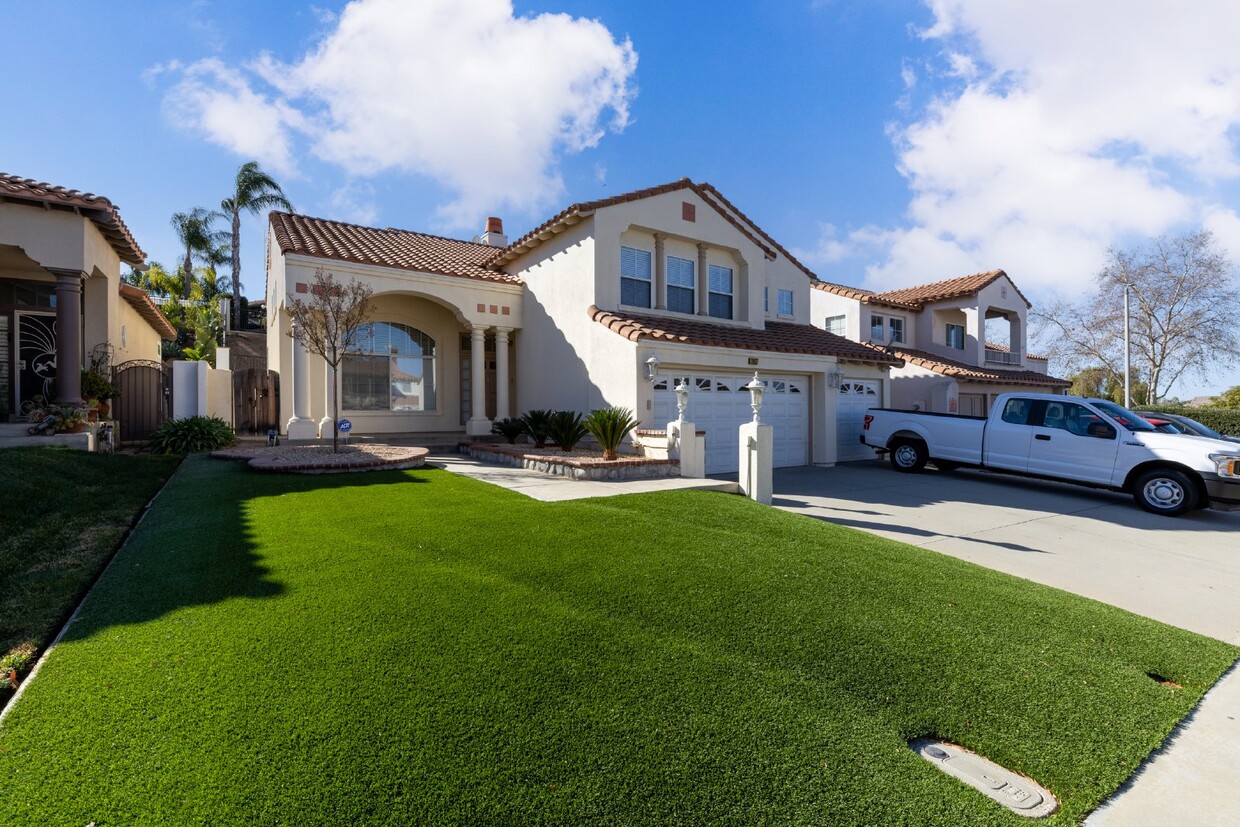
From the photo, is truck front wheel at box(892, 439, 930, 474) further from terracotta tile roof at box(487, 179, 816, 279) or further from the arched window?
the arched window

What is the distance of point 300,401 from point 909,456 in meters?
14.1

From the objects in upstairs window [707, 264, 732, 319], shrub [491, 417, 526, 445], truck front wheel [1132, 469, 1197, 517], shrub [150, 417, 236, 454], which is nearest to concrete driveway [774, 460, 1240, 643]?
truck front wheel [1132, 469, 1197, 517]

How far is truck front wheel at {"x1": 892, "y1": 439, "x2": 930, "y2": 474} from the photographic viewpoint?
1462cm

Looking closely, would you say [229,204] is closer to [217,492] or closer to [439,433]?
[439,433]

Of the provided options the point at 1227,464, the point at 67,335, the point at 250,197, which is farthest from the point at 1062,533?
the point at 250,197

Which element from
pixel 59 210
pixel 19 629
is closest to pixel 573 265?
pixel 59 210

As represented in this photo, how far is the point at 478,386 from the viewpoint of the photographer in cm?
1475

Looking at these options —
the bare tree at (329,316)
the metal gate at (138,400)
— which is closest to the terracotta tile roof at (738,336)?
the bare tree at (329,316)

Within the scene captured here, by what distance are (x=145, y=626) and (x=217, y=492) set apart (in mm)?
4649

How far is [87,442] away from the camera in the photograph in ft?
34.5

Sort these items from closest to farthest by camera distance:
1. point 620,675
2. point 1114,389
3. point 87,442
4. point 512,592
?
1. point 620,675
2. point 512,592
3. point 87,442
4. point 1114,389

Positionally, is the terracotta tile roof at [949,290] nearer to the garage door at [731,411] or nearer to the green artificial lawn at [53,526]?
the garage door at [731,411]

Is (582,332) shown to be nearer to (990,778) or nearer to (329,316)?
(329,316)

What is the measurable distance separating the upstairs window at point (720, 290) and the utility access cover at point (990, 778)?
44.0 feet
